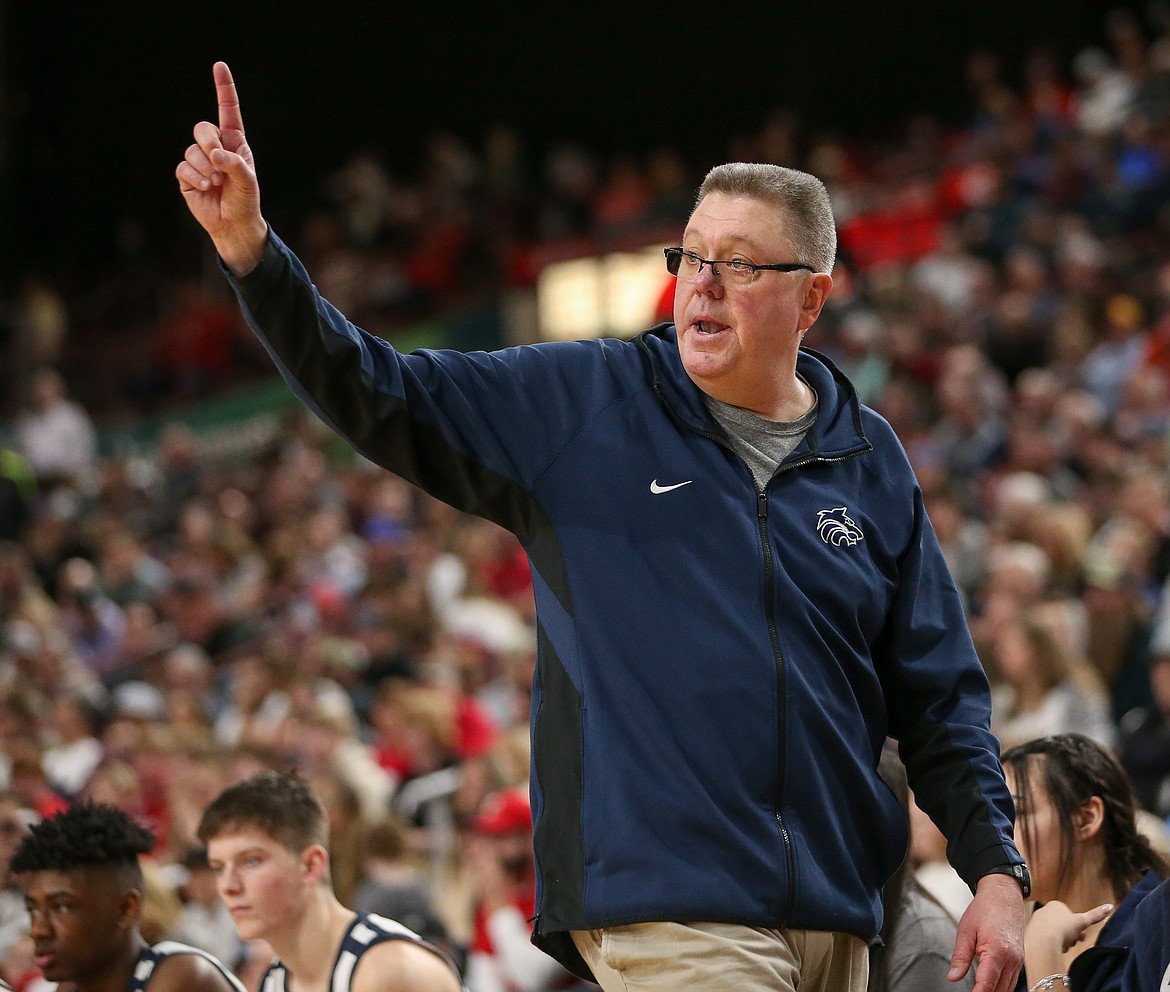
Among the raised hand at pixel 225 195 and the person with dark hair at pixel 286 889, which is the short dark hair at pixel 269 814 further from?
the raised hand at pixel 225 195

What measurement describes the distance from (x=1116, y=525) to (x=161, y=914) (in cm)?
462

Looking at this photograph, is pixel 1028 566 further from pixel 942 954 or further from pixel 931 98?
pixel 931 98

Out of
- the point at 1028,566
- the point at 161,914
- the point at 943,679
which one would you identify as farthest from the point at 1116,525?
the point at 943,679

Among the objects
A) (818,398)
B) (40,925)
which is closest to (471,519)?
(40,925)

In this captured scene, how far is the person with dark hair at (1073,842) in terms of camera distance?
3.29m

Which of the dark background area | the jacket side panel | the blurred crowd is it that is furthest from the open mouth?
the dark background area

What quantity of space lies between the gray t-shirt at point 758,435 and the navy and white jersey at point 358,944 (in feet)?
5.31

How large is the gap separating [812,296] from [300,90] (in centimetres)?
1848

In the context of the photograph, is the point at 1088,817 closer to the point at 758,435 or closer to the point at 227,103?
the point at 758,435

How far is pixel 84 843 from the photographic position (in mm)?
3830

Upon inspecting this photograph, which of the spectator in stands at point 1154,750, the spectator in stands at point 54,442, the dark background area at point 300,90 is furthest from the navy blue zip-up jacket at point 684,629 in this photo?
the dark background area at point 300,90

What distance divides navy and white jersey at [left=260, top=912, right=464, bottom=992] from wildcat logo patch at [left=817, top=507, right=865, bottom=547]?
161 cm

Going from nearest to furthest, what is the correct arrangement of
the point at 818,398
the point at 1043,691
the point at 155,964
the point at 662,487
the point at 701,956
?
the point at 701,956 < the point at 662,487 < the point at 818,398 < the point at 155,964 < the point at 1043,691

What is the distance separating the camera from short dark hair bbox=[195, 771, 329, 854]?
3.88m
